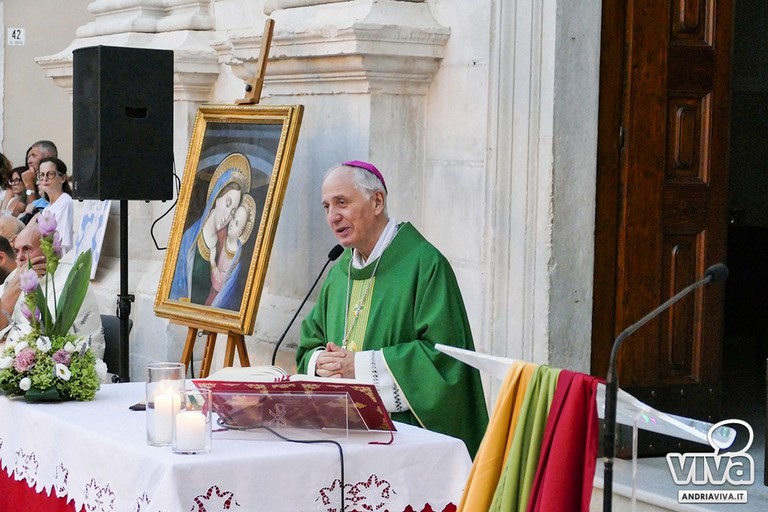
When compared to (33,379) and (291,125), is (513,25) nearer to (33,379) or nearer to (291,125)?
(291,125)

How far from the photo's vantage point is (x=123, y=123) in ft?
20.9

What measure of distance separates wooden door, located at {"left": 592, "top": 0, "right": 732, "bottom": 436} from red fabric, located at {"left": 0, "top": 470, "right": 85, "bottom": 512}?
241cm

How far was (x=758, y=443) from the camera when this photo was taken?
638cm

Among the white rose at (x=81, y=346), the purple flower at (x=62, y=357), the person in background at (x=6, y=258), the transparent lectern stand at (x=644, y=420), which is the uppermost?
the person in background at (x=6, y=258)

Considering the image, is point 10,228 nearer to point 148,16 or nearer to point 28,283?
point 148,16

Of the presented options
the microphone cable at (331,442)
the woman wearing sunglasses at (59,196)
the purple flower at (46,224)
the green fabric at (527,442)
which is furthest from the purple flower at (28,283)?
the woman wearing sunglasses at (59,196)

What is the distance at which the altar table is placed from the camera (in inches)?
141

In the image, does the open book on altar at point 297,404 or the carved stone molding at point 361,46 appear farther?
the carved stone molding at point 361,46

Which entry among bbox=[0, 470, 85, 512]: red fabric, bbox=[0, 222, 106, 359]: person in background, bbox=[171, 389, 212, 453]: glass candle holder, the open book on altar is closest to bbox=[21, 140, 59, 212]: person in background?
bbox=[0, 222, 106, 359]: person in background

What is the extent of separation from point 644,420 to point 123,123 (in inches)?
156

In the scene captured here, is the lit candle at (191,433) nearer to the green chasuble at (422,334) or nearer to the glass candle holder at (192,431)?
the glass candle holder at (192,431)

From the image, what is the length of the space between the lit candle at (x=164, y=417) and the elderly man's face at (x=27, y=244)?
2.47 metres

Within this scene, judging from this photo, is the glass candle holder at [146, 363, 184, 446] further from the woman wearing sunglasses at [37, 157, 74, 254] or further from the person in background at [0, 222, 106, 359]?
the woman wearing sunglasses at [37, 157, 74, 254]

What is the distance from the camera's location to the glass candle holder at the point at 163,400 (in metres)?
3.73
